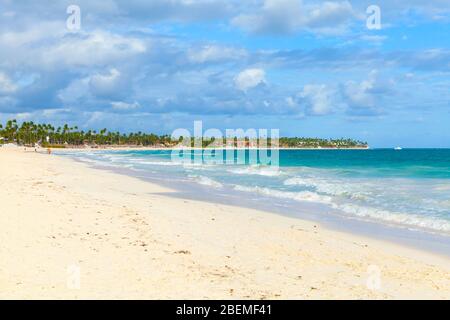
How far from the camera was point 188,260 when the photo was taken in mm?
7969

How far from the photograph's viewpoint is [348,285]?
7.00m

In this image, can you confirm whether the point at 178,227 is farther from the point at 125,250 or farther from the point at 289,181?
the point at 289,181

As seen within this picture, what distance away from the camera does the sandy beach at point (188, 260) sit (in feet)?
20.9
